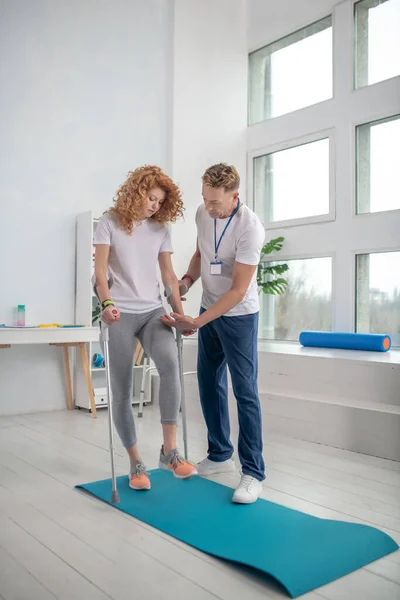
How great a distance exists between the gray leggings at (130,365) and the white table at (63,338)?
1.57 metres

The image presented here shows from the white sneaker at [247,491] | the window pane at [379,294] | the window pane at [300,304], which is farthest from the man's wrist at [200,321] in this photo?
the window pane at [300,304]

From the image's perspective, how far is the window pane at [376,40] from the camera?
179 inches

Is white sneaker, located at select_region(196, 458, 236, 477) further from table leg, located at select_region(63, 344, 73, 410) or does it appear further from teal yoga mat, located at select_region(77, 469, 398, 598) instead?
table leg, located at select_region(63, 344, 73, 410)

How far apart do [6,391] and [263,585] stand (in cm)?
296

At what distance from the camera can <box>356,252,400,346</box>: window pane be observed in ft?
14.7

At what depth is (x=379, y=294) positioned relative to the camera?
15.1 ft

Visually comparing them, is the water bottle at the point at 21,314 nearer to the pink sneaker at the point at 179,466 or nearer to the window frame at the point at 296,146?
the pink sneaker at the point at 179,466

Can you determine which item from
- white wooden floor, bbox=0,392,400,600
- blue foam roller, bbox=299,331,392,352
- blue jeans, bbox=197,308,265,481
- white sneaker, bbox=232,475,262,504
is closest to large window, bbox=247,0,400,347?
blue foam roller, bbox=299,331,392,352

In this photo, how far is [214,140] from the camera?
536 centimetres

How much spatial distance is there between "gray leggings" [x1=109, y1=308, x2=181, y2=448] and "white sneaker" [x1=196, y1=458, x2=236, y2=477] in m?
0.39

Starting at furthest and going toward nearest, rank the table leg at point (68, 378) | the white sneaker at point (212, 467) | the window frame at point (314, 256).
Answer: the window frame at point (314, 256) < the table leg at point (68, 378) < the white sneaker at point (212, 467)

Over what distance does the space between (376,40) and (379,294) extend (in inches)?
83.1

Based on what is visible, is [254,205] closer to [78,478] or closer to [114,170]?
[114,170]

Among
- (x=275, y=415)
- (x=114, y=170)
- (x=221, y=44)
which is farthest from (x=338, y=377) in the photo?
(x=221, y=44)
